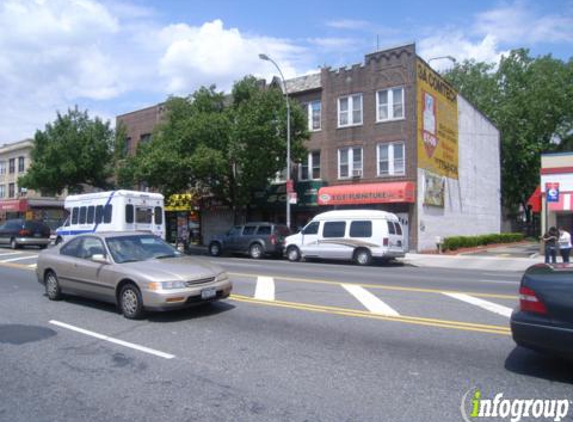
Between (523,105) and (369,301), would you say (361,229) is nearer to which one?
(369,301)

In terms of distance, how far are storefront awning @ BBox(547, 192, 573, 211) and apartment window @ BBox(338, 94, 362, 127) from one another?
10861 millimetres

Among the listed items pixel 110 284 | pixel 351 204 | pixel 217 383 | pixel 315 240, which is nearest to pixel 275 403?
pixel 217 383

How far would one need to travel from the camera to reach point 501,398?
4594mm

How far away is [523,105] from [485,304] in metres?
43.1

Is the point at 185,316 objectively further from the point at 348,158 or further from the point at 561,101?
the point at 561,101

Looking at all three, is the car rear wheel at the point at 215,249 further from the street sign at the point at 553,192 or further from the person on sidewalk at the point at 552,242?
the street sign at the point at 553,192

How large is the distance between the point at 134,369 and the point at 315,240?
15292 mm

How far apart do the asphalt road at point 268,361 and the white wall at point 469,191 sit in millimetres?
17428

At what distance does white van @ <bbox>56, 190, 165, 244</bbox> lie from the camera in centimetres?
1898

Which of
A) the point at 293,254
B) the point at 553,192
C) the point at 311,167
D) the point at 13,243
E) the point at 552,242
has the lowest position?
the point at 293,254

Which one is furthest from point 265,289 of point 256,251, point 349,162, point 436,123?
point 436,123

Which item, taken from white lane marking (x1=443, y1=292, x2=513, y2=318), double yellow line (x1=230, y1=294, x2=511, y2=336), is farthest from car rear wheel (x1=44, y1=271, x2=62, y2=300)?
white lane marking (x1=443, y1=292, x2=513, y2=318)

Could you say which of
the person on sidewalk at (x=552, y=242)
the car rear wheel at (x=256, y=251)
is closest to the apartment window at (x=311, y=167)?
the car rear wheel at (x=256, y=251)

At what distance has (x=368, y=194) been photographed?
25.8m
